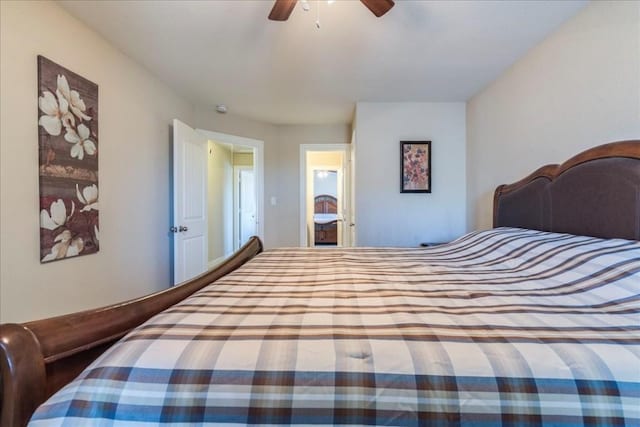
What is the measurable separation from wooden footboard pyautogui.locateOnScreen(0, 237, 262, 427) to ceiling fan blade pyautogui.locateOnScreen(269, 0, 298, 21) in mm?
1473

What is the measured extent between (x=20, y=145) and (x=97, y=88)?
2.52ft

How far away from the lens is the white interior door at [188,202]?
2.93 meters

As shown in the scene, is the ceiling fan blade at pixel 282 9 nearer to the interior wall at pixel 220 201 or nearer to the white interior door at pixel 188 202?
the white interior door at pixel 188 202

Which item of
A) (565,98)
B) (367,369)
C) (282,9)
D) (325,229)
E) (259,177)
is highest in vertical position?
(282,9)

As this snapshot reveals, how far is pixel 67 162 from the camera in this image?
73.1 inches

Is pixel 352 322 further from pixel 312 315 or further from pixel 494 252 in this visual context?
pixel 494 252

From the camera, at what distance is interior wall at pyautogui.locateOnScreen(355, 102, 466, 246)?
3.40 m

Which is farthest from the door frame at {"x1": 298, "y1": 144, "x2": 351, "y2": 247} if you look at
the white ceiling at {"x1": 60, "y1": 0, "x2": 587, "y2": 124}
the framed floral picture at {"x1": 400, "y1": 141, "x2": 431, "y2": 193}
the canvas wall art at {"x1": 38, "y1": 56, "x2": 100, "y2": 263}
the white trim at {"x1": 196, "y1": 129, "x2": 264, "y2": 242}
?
the canvas wall art at {"x1": 38, "y1": 56, "x2": 100, "y2": 263}

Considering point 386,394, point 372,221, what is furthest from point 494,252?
point 372,221

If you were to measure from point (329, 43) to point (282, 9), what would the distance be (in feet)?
2.23

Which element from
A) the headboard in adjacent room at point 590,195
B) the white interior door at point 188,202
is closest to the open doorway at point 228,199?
the white interior door at point 188,202

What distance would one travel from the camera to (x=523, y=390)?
59cm

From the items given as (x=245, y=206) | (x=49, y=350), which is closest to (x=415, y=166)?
(x=49, y=350)

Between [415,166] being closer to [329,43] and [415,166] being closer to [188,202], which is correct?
[329,43]
